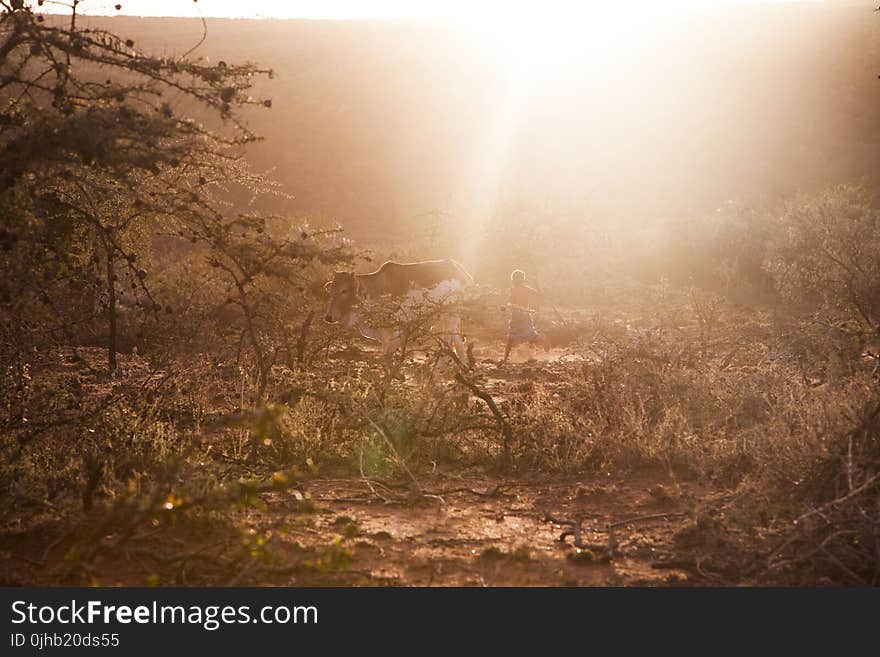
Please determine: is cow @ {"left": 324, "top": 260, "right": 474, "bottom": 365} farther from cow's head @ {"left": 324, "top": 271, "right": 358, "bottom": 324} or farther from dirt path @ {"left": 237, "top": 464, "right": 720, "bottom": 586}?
dirt path @ {"left": 237, "top": 464, "right": 720, "bottom": 586}

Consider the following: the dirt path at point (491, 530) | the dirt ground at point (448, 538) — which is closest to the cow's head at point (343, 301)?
the dirt ground at point (448, 538)

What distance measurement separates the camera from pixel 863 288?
13500 millimetres

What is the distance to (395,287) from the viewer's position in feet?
44.2

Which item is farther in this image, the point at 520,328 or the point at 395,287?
the point at 520,328

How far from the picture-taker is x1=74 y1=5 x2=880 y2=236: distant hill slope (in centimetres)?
3484

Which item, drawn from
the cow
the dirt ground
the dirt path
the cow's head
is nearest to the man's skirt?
the cow

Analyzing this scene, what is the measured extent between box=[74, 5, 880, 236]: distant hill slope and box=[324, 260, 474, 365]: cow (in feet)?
51.5

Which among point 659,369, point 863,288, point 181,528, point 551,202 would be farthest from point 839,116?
point 181,528

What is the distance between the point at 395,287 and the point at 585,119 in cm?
3416

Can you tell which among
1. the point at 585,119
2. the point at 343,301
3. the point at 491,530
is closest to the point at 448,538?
the point at 491,530

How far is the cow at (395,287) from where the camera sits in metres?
12.4

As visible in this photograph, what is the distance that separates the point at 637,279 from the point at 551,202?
30.3 feet

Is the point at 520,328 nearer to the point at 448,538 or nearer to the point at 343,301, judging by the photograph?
the point at 343,301

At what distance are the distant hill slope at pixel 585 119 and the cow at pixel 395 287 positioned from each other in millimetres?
15710
